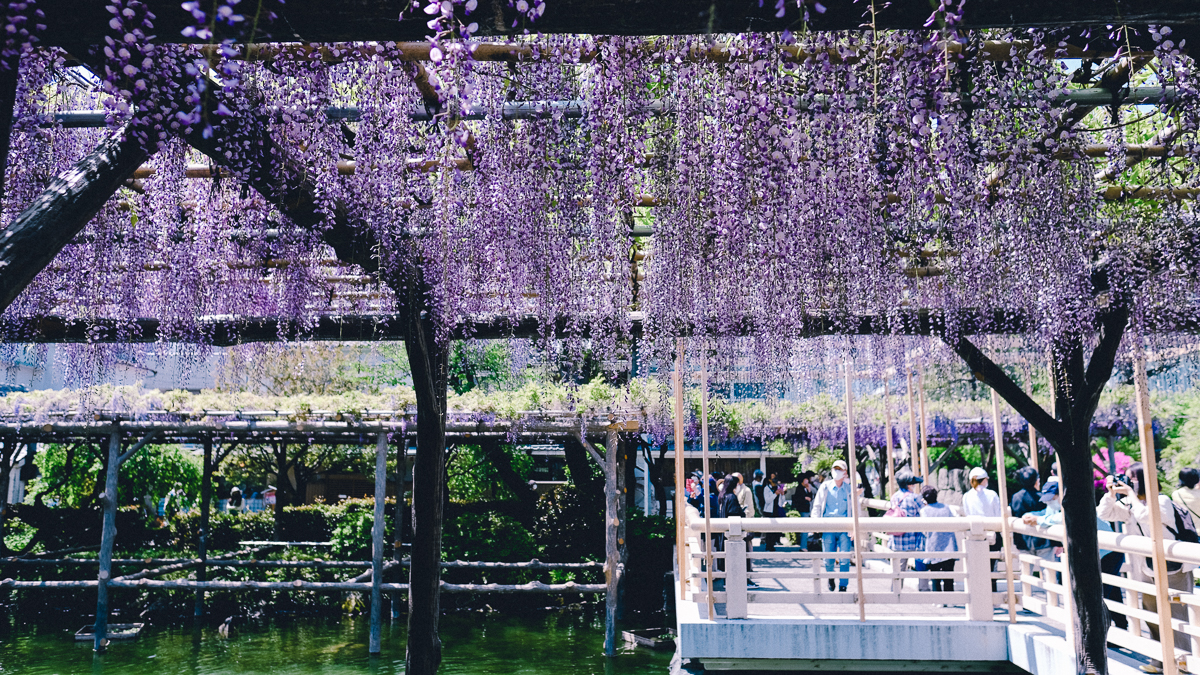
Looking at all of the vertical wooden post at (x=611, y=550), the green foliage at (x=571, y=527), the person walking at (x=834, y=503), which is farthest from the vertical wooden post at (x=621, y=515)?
the person walking at (x=834, y=503)

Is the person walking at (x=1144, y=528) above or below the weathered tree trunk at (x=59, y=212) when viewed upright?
below

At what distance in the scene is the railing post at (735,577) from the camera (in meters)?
6.11

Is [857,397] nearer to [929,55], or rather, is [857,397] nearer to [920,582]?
[920,582]

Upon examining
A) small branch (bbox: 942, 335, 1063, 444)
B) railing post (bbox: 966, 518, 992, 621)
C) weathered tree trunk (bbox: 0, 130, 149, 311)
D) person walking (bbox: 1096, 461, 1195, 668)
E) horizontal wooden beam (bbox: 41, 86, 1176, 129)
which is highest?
horizontal wooden beam (bbox: 41, 86, 1176, 129)

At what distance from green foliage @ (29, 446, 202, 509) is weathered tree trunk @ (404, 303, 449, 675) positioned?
1165cm

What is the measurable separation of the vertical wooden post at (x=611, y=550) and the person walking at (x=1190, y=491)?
18.1 feet

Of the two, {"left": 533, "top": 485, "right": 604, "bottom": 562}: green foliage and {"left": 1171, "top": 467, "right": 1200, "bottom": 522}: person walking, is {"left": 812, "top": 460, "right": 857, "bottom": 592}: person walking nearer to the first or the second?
{"left": 1171, "top": 467, "right": 1200, "bottom": 522}: person walking

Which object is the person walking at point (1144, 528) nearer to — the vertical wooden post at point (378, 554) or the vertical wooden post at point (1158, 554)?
the vertical wooden post at point (1158, 554)

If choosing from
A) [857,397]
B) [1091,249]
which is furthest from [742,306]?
[857,397]

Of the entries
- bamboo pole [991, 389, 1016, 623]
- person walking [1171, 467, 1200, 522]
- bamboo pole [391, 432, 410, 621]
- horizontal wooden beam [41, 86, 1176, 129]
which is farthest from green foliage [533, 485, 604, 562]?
horizontal wooden beam [41, 86, 1176, 129]

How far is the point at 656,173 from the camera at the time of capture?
12.4ft

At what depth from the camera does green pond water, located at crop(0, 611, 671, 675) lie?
8.59m

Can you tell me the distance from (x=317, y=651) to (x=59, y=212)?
27.0 ft

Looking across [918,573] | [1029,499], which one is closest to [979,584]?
[918,573]
